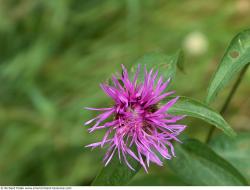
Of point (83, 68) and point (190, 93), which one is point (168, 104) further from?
point (83, 68)

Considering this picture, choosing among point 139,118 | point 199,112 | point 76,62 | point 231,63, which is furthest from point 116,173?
point 76,62

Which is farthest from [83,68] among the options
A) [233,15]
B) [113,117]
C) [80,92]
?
[113,117]

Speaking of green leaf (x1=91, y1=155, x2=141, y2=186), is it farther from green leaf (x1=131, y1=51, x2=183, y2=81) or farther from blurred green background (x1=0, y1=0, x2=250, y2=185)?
blurred green background (x1=0, y1=0, x2=250, y2=185)

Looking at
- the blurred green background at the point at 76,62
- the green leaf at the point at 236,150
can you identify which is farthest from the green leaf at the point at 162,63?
the blurred green background at the point at 76,62

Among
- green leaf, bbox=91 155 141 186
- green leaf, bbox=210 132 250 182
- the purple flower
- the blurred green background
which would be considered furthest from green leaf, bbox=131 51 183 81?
the blurred green background

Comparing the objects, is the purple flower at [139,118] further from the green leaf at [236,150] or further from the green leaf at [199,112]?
the green leaf at [236,150]

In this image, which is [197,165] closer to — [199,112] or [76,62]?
[199,112]
